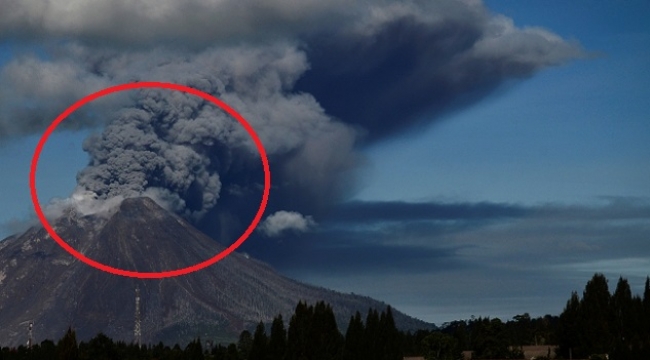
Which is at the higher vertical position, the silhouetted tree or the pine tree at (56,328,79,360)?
the silhouetted tree

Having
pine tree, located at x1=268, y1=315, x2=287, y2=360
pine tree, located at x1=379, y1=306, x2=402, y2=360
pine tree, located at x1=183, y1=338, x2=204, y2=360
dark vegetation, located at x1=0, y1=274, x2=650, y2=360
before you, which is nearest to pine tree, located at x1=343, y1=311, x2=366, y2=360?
dark vegetation, located at x1=0, y1=274, x2=650, y2=360

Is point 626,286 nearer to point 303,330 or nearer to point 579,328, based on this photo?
point 579,328

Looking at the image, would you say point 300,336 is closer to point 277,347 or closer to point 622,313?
point 277,347

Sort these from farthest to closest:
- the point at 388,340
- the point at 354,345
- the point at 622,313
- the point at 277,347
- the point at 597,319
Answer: the point at 597,319 → the point at 622,313 → the point at 388,340 → the point at 277,347 → the point at 354,345

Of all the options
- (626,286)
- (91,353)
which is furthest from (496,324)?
(91,353)

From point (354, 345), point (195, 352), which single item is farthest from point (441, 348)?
point (195, 352)

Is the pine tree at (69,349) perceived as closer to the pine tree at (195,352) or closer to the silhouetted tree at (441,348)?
the pine tree at (195,352)

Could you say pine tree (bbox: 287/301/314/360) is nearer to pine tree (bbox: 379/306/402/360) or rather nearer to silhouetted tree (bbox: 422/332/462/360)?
pine tree (bbox: 379/306/402/360)

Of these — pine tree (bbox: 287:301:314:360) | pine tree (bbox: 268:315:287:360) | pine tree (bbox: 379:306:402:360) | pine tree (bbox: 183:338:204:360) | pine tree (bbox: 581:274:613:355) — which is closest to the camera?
pine tree (bbox: 287:301:314:360)

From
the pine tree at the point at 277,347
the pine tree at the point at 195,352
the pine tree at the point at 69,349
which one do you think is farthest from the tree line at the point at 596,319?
the pine tree at the point at 69,349

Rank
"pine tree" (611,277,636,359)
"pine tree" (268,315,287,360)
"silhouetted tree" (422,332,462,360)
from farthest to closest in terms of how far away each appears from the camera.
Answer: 1. "silhouetted tree" (422,332,462,360)
2. "pine tree" (611,277,636,359)
3. "pine tree" (268,315,287,360)

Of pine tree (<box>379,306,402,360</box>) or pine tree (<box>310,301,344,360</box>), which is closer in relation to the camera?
pine tree (<box>310,301,344,360</box>)
